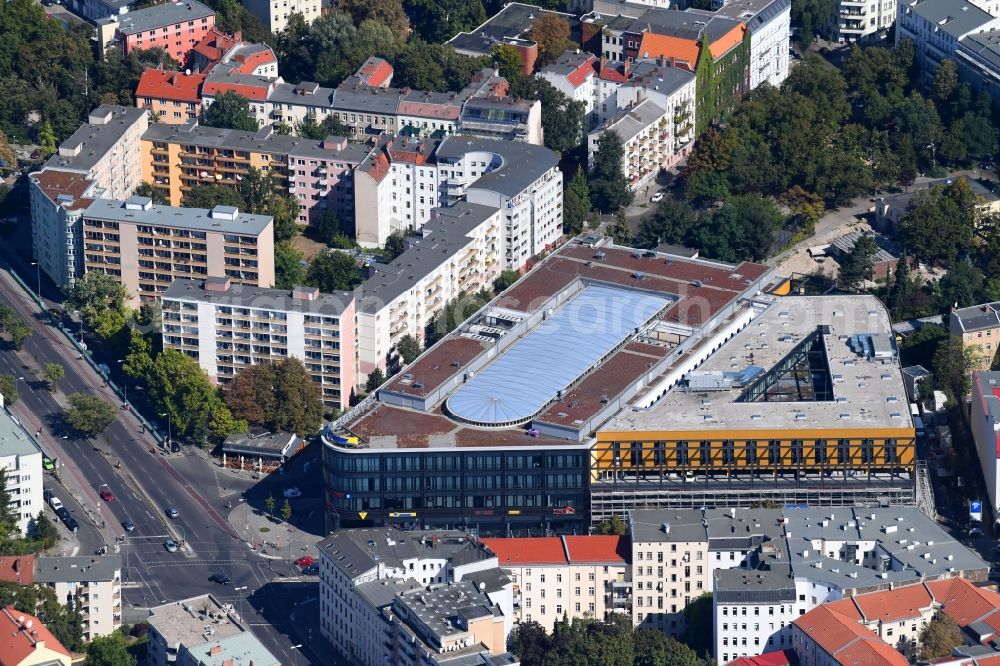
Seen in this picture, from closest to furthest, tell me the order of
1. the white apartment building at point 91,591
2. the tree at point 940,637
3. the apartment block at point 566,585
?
the tree at point 940,637, the white apartment building at point 91,591, the apartment block at point 566,585

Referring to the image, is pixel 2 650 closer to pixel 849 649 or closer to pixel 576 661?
pixel 576 661

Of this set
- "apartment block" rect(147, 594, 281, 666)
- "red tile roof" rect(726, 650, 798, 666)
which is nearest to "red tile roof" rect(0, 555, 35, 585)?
"apartment block" rect(147, 594, 281, 666)

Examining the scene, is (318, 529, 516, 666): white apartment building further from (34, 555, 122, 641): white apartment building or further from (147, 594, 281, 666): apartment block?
(34, 555, 122, 641): white apartment building

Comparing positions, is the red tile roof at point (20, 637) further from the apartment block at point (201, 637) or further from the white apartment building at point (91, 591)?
the white apartment building at point (91, 591)

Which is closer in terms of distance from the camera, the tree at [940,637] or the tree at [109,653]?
the tree at [940,637]

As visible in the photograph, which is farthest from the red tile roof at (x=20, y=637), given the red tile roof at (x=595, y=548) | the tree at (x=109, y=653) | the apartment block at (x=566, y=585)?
the red tile roof at (x=595, y=548)

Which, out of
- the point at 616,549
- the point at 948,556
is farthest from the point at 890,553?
the point at 616,549
